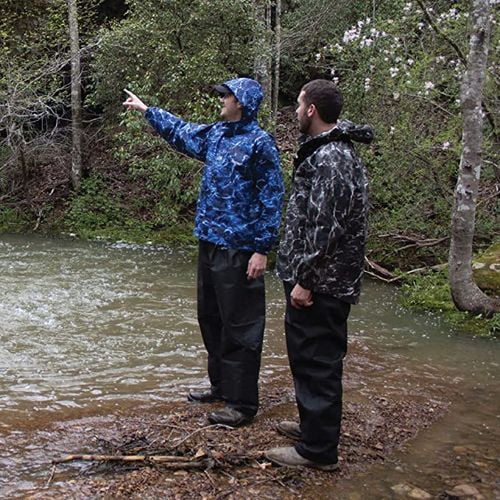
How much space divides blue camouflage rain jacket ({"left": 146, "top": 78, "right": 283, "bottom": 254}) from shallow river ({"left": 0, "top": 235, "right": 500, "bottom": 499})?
131 cm

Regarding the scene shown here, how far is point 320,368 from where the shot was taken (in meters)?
3.26

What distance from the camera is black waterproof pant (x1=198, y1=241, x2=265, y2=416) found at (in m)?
3.82

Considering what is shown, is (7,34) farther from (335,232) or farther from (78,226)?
(335,232)

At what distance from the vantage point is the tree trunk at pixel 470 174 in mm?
6445

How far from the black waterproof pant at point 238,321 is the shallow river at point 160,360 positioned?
0.70m

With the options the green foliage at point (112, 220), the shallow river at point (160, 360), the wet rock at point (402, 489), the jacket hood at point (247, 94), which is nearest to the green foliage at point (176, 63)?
the green foliage at point (112, 220)

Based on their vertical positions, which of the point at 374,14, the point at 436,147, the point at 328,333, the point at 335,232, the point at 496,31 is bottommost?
the point at 328,333

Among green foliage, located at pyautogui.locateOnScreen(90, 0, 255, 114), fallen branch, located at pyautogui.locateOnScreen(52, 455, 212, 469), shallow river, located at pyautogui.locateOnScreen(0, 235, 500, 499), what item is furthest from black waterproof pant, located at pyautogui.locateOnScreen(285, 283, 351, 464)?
green foliage, located at pyautogui.locateOnScreen(90, 0, 255, 114)

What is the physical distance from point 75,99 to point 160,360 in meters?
9.98

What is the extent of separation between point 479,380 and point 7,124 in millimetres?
10582

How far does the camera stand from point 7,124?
503 inches

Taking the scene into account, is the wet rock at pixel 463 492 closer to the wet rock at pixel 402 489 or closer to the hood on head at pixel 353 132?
the wet rock at pixel 402 489

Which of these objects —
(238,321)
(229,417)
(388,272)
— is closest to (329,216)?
(238,321)

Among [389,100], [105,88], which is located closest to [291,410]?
[389,100]
